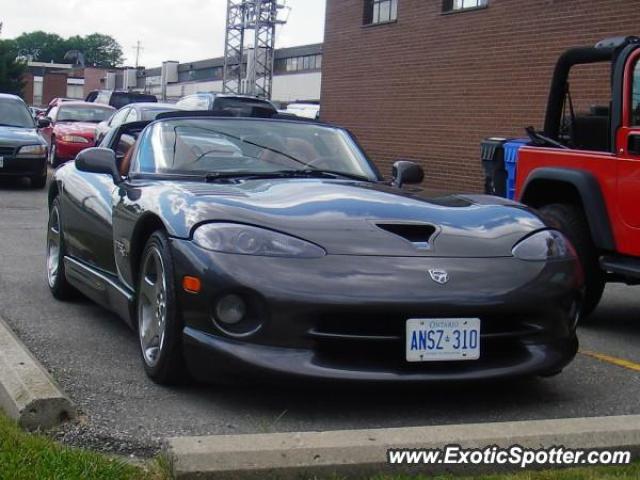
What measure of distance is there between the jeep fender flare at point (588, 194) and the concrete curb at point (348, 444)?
9.46 feet

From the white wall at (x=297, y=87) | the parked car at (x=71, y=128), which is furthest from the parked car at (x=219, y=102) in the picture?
the white wall at (x=297, y=87)

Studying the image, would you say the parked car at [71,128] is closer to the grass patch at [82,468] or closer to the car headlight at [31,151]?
the car headlight at [31,151]

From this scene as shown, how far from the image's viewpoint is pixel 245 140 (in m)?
5.36

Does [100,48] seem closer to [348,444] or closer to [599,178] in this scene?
[599,178]

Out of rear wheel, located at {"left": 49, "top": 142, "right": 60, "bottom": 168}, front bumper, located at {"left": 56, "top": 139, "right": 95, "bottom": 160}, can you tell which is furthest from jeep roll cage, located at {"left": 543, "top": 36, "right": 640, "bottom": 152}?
rear wheel, located at {"left": 49, "top": 142, "right": 60, "bottom": 168}

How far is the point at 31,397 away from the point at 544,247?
229 centimetres

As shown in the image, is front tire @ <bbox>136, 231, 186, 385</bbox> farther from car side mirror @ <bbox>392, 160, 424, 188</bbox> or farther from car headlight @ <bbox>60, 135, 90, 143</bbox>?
car headlight @ <bbox>60, 135, 90, 143</bbox>

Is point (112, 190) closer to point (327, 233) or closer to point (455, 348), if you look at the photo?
point (327, 233)

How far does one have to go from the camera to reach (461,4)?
1638 centimetres

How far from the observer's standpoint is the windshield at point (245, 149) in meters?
5.12

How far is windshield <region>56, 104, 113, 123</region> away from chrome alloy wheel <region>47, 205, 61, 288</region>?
1503 cm

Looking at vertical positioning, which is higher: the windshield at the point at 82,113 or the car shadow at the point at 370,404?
the windshield at the point at 82,113

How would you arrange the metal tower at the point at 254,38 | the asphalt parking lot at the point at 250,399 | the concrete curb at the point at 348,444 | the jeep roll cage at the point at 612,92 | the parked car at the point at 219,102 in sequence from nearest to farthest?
the concrete curb at the point at 348,444
the asphalt parking lot at the point at 250,399
the jeep roll cage at the point at 612,92
the parked car at the point at 219,102
the metal tower at the point at 254,38

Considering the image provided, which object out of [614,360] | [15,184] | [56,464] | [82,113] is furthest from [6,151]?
[56,464]
